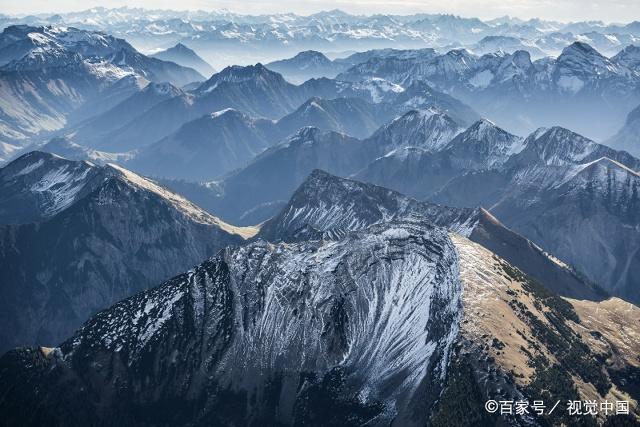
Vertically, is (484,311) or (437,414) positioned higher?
(484,311)

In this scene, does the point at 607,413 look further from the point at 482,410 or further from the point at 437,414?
the point at 437,414

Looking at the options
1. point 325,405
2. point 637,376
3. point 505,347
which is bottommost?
point 325,405

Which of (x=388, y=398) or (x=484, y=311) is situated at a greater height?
(x=484, y=311)

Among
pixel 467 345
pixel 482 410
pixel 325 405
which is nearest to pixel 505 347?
pixel 467 345

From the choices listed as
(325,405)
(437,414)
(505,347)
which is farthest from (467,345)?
(325,405)

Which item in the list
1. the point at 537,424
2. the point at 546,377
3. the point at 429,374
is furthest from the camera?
the point at 429,374

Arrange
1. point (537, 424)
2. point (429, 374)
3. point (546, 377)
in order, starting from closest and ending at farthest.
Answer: point (537, 424), point (546, 377), point (429, 374)

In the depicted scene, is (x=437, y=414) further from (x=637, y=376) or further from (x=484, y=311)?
(x=637, y=376)

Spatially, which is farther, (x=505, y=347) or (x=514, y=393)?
(x=505, y=347)

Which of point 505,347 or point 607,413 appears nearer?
point 607,413
